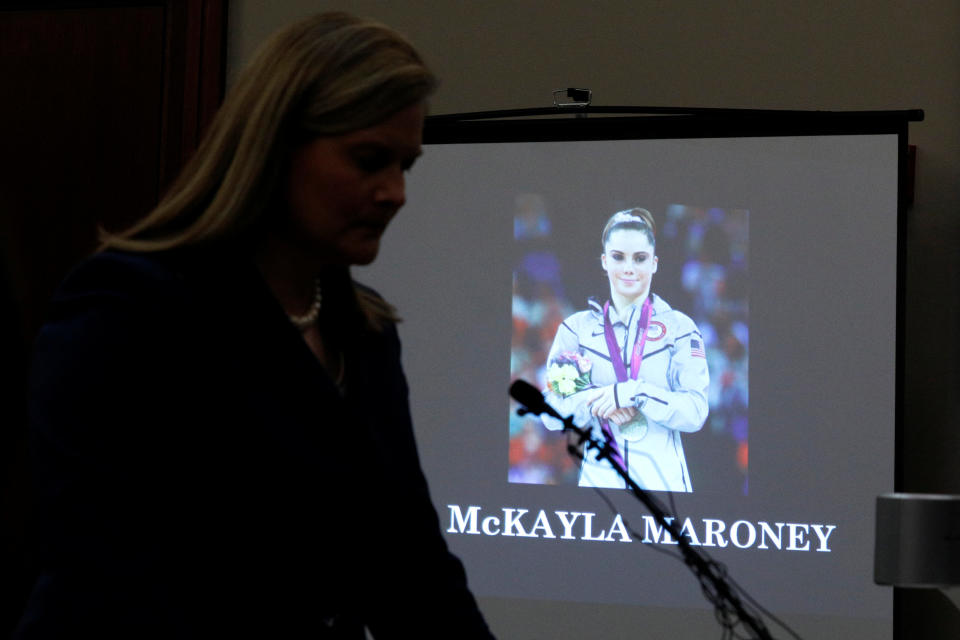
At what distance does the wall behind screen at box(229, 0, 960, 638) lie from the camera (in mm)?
3285

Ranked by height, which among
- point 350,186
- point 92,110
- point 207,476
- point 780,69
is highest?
point 780,69

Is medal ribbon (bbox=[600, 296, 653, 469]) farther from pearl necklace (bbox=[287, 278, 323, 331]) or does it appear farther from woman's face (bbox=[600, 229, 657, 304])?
pearl necklace (bbox=[287, 278, 323, 331])

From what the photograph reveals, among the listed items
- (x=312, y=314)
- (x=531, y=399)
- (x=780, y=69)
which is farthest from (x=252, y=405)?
(x=780, y=69)

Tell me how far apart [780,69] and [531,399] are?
2.45 m

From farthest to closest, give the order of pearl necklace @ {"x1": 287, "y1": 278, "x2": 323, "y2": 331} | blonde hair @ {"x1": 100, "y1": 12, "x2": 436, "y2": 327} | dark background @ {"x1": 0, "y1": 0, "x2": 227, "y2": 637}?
dark background @ {"x1": 0, "y1": 0, "x2": 227, "y2": 637} < pearl necklace @ {"x1": 287, "y1": 278, "x2": 323, "y2": 331} < blonde hair @ {"x1": 100, "y1": 12, "x2": 436, "y2": 327}

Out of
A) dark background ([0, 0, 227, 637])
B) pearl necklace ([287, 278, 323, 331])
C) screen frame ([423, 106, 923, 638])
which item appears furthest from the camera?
dark background ([0, 0, 227, 637])

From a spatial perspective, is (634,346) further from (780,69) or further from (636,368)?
(780,69)

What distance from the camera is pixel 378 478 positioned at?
1.08 m

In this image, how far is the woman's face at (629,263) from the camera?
10.7ft

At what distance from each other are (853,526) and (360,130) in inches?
93.7

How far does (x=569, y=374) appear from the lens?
3.26 metres

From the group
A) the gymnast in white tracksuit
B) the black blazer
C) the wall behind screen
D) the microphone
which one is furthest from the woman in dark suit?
the wall behind screen

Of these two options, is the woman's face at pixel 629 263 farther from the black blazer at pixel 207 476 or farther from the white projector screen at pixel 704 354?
the black blazer at pixel 207 476

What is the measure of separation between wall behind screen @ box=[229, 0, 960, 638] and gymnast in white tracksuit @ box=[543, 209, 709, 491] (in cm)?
55
